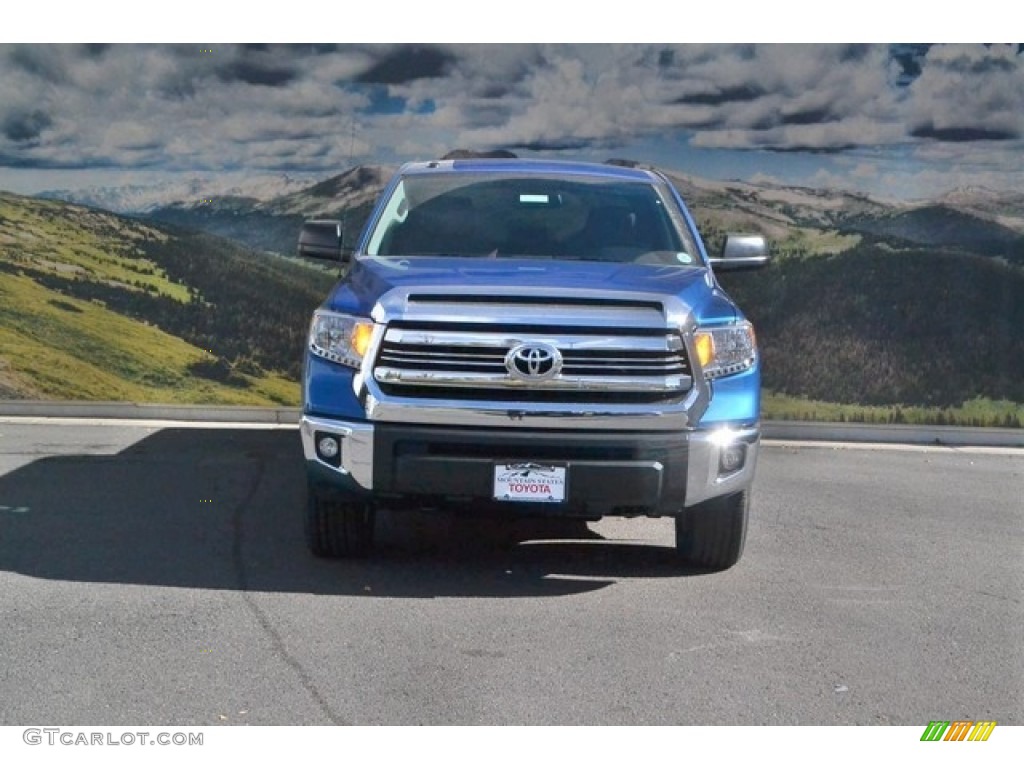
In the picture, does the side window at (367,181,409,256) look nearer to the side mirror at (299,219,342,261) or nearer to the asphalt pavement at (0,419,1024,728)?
the side mirror at (299,219,342,261)

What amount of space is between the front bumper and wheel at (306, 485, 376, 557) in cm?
49

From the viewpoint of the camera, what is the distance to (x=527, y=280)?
6.63 meters

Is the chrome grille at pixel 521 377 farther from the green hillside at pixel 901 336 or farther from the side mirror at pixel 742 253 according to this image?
the green hillside at pixel 901 336

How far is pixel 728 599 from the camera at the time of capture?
21.6 ft

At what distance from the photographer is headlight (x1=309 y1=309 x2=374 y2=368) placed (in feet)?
21.3

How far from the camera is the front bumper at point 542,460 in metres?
6.36

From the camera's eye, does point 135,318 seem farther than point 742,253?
Yes

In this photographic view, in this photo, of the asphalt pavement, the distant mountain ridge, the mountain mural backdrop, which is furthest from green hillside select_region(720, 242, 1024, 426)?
the asphalt pavement

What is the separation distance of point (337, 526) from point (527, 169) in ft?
7.97

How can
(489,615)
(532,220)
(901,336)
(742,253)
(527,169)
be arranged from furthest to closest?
(901,336)
(527,169)
(742,253)
(532,220)
(489,615)

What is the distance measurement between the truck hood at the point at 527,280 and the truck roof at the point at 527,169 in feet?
3.56

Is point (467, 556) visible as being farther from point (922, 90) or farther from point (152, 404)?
point (922, 90)

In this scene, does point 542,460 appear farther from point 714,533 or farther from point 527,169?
point 527,169

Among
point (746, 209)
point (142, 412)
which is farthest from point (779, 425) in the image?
point (142, 412)
